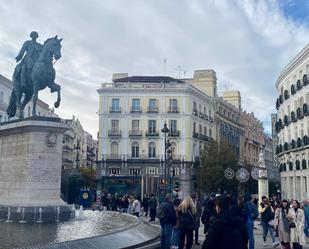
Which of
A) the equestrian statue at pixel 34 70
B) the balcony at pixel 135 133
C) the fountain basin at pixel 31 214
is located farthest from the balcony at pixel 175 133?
the fountain basin at pixel 31 214

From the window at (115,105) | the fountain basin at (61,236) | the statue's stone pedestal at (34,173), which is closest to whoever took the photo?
the fountain basin at (61,236)

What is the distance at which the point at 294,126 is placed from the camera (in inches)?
1753

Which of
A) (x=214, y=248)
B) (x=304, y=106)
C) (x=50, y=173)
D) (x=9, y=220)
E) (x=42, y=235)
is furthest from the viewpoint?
(x=304, y=106)

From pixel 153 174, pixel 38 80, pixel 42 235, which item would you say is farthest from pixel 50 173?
pixel 153 174

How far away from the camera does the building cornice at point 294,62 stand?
4118 centimetres

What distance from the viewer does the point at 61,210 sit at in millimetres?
15477

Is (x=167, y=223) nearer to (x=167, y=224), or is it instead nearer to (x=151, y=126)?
(x=167, y=224)

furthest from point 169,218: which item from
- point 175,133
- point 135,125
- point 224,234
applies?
point 135,125

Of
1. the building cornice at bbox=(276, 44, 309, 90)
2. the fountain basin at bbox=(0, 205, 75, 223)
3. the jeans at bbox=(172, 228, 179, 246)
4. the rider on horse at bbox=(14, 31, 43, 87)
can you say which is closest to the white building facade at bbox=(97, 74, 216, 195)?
the building cornice at bbox=(276, 44, 309, 90)

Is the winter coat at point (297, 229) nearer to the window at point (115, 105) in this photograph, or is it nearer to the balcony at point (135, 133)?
the balcony at point (135, 133)

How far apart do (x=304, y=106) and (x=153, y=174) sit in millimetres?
26789

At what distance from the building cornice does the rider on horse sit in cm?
3038

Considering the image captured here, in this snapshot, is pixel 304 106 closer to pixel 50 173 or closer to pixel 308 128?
pixel 308 128

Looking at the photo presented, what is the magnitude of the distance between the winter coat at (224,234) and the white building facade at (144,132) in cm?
5595
